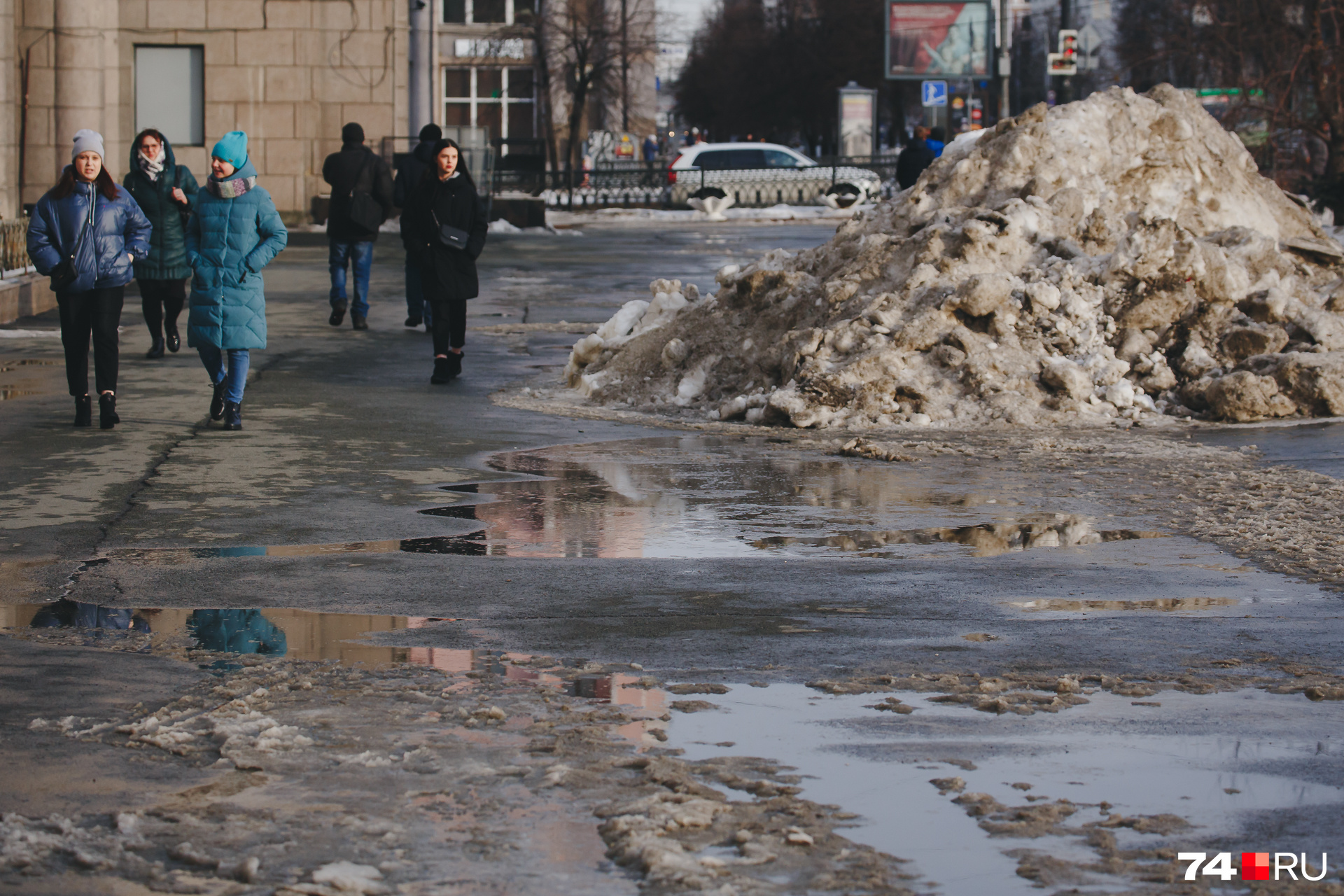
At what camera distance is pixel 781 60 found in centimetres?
7762

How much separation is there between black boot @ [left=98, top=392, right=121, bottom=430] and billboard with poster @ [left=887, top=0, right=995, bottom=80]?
49753 mm

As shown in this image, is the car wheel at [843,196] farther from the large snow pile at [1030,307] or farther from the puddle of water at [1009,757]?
the puddle of water at [1009,757]

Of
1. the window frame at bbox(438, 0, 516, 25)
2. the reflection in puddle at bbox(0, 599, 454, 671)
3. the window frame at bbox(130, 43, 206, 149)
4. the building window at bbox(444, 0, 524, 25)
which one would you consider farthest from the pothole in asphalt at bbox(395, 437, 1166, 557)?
the window frame at bbox(438, 0, 516, 25)

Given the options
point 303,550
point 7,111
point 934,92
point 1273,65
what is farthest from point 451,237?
point 934,92

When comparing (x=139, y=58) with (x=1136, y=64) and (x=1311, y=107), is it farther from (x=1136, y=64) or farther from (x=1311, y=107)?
(x=1311, y=107)

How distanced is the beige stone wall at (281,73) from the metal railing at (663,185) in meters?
10.3

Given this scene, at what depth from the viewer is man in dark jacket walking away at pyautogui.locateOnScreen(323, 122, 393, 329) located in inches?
599

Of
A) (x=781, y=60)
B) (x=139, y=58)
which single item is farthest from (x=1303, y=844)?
(x=781, y=60)

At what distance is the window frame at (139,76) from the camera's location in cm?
3112

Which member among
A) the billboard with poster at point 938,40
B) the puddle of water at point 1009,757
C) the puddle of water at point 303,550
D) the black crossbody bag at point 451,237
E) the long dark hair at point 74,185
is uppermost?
the billboard with poster at point 938,40

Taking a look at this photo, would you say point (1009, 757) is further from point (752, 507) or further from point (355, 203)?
point (355, 203)

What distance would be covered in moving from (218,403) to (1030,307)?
5341mm

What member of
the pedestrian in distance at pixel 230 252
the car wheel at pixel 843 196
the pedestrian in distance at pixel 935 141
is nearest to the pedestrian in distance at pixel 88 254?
the pedestrian in distance at pixel 230 252

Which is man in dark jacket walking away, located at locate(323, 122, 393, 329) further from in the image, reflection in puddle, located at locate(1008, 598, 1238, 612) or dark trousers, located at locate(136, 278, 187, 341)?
reflection in puddle, located at locate(1008, 598, 1238, 612)
